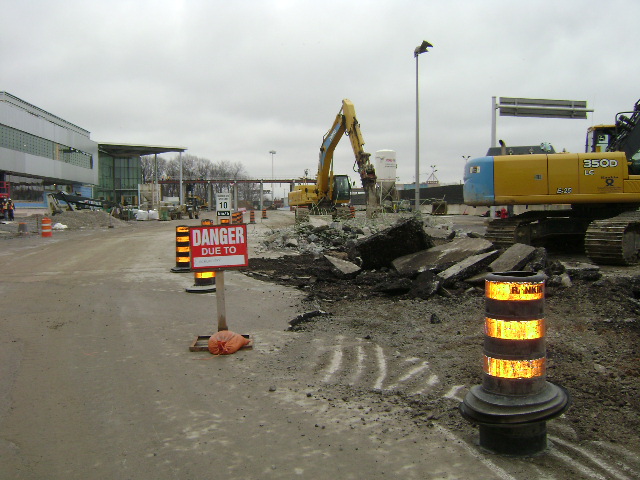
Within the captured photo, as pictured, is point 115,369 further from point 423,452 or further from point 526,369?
point 526,369

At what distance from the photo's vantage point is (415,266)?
1029 centimetres

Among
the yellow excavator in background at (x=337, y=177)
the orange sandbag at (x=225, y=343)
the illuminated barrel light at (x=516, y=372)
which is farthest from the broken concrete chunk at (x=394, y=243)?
the yellow excavator in background at (x=337, y=177)

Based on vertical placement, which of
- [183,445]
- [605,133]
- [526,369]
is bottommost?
[183,445]

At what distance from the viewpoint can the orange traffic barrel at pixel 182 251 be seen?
11.2 meters

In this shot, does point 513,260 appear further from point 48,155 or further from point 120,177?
point 120,177

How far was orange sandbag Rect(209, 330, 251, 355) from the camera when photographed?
591 cm

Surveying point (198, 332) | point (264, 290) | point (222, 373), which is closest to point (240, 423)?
point (222, 373)

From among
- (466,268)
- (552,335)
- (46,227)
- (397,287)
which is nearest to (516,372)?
(552,335)

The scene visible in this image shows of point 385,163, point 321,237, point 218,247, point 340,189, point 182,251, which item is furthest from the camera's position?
point 385,163

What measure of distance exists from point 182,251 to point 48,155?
45.2 metres

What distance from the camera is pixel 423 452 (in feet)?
11.4

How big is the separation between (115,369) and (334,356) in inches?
89.2

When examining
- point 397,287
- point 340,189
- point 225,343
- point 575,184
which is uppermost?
point 340,189

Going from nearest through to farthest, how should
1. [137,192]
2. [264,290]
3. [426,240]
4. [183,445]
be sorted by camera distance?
[183,445], [264,290], [426,240], [137,192]
